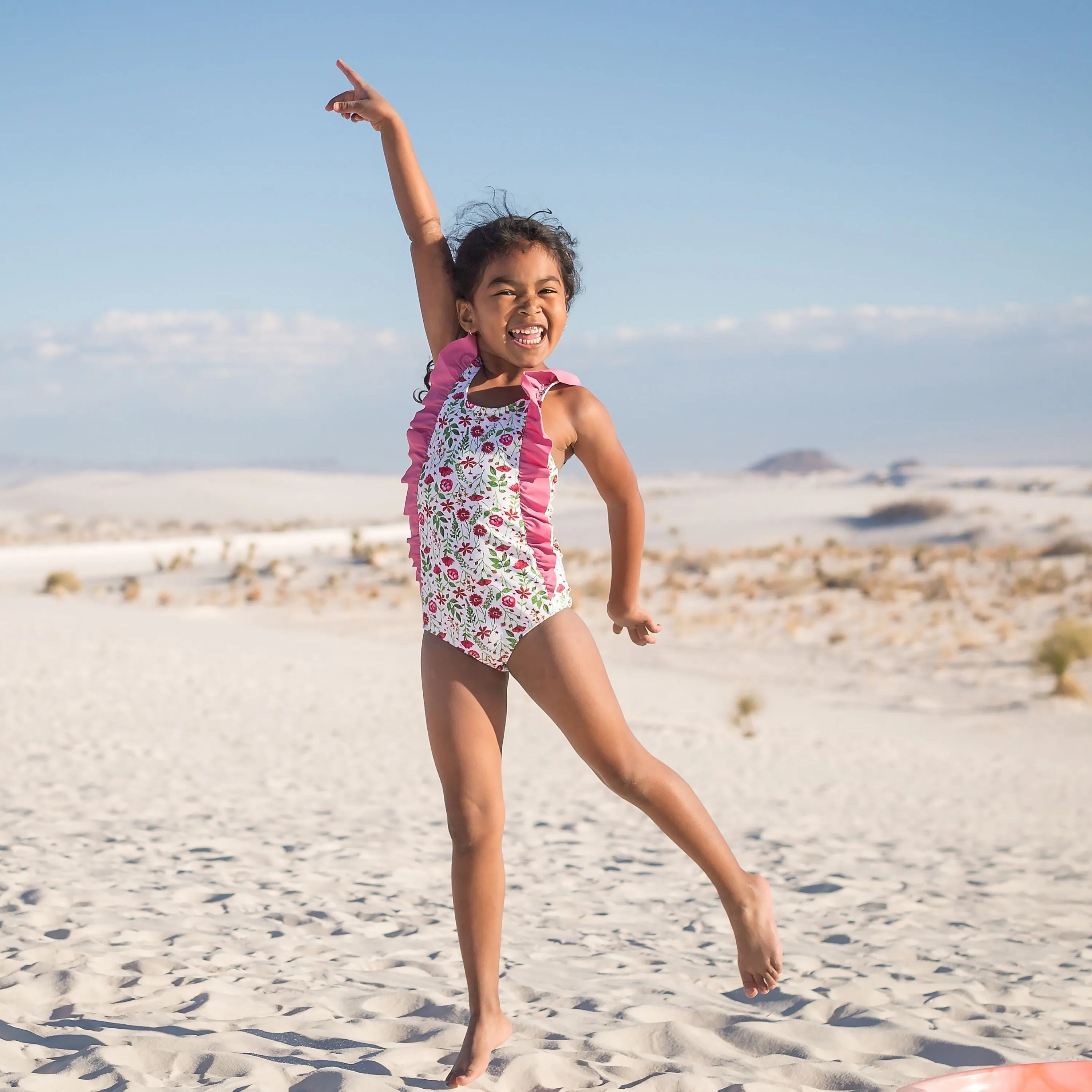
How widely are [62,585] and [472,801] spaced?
23.7 metres

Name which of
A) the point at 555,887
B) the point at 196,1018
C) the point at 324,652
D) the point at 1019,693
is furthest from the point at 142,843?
the point at 1019,693

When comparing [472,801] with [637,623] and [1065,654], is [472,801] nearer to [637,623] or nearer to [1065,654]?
[637,623]

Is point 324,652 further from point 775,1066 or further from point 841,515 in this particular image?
point 841,515

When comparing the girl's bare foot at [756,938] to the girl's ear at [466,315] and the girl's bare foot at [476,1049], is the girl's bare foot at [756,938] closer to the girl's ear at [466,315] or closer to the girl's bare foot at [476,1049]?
the girl's bare foot at [476,1049]

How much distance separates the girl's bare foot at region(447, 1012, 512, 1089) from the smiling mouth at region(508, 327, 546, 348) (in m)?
1.56

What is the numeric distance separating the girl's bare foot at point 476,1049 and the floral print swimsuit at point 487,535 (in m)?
0.85

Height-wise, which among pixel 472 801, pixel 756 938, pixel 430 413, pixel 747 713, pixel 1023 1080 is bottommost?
pixel 747 713

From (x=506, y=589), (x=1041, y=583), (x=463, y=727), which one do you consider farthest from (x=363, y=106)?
(x=1041, y=583)

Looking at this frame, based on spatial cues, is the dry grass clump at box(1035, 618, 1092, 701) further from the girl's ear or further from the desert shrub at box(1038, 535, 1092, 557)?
the desert shrub at box(1038, 535, 1092, 557)

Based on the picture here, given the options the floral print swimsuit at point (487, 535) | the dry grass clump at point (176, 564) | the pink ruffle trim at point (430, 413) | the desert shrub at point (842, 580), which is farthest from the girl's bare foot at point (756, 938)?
the dry grass clump at point (176, 564)

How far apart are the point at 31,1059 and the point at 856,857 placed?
4.87m

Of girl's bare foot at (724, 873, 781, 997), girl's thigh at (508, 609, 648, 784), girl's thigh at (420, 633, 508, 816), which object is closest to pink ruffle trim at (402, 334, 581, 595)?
girl's thigh at (508, 609, 648, 784)

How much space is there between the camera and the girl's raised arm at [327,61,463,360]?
2.83 meters

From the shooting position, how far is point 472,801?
103 inches
